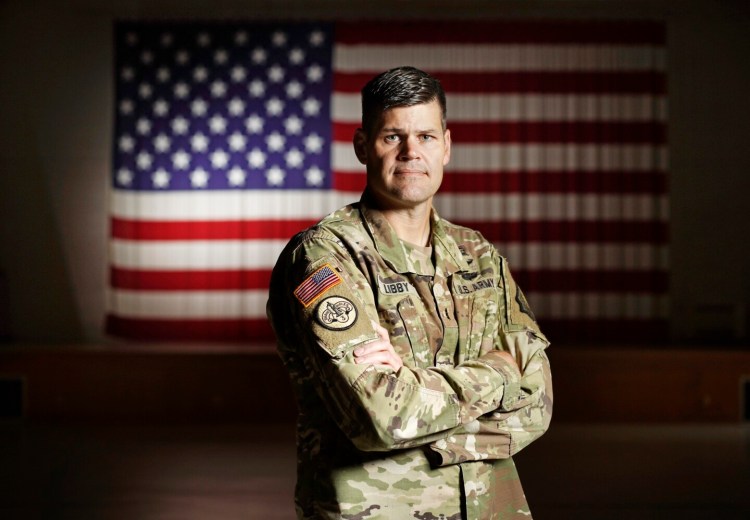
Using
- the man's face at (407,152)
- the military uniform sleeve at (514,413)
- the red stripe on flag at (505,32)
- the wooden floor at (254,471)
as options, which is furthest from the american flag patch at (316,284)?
the red stripe on flag at (505,32)

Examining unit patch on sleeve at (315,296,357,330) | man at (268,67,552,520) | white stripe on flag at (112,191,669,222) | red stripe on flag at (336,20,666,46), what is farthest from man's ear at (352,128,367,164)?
red stripe on flag at (336,20,666,46)

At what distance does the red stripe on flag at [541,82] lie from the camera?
21.1 feet

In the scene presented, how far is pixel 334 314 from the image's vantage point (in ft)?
4.46

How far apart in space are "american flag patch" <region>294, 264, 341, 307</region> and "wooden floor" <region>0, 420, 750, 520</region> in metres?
2.41

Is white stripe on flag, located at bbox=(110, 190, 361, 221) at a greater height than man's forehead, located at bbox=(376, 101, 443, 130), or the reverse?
man's forehead, located at bbox=(376, 101, 443, 130)

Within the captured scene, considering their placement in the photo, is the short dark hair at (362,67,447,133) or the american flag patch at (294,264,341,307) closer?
the american flag patch at (294,264,341,307)

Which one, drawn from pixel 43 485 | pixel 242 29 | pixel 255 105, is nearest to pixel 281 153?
pixel 255 105

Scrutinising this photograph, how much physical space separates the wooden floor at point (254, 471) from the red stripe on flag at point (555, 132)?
2.23 meters

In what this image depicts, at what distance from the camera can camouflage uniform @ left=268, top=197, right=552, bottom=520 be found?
1345 mm

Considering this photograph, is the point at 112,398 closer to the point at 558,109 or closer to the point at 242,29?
the point at 242,29

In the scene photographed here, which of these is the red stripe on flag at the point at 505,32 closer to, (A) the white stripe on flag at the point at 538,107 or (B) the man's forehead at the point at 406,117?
(A) the white stripe on flag at the point at 538,107

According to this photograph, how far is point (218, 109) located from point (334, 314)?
5375 mm

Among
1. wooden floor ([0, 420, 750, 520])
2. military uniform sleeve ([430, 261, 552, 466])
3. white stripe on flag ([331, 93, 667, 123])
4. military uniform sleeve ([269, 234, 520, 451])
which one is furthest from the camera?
white stripe on flag ([331, 93, 667, 123])

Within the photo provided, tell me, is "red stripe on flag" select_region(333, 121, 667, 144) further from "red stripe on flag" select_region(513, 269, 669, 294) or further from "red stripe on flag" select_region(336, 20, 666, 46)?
"red stripe on flag" select_region(513, 269, 669, 294)
